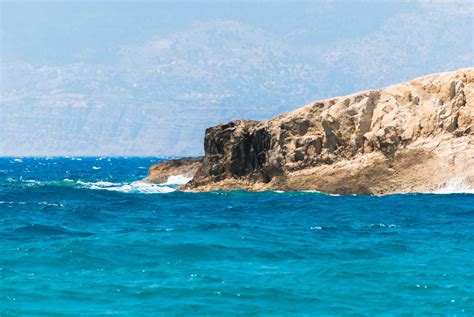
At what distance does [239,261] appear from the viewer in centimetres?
2389

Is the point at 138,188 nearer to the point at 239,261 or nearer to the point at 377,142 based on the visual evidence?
the point at 377,142

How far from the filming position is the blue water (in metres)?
18.7

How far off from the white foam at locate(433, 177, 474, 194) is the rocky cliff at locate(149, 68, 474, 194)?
0.06 m

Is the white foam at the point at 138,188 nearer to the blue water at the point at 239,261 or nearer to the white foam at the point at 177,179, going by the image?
the white foam at the point at 177,179

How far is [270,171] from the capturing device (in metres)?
54.7

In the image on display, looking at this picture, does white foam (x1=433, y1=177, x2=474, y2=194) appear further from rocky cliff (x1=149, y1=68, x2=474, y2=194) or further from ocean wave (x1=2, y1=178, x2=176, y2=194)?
ocean wave (x1=2, y1=178, x2=176, y2=194)

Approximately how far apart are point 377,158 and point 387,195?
2303 millimetres

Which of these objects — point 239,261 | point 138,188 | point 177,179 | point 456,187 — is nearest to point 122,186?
point 138,188

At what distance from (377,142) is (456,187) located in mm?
5076

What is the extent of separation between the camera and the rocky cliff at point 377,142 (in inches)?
1928

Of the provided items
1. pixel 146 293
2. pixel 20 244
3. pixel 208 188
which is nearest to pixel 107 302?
pixel 146 293

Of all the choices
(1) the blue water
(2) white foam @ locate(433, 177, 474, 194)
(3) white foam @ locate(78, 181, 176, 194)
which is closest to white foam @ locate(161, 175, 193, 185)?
(3) white foam @ locate(78, 181, 176, 194)

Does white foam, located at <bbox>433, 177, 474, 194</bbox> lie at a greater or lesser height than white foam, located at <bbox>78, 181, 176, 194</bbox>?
greater

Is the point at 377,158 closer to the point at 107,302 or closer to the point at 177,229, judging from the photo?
the point at 177,229
